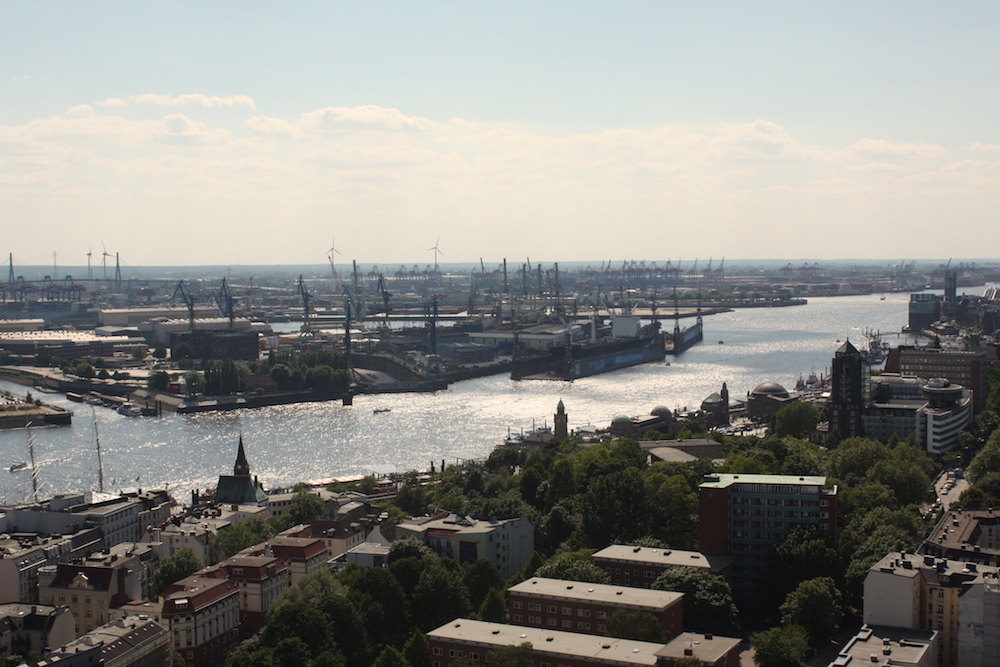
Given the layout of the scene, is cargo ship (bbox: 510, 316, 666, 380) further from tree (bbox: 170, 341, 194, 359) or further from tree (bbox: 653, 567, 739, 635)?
tree (bbox: 653, 567, 739, 635)

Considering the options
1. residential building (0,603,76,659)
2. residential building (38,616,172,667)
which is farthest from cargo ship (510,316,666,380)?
residential building (38,616,172,667)

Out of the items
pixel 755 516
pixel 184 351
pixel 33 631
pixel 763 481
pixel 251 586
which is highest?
pixel 763 481

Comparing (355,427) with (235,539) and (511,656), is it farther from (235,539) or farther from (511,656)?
(511,656)

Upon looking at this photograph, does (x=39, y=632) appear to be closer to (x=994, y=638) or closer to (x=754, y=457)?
(x=994, y=638)

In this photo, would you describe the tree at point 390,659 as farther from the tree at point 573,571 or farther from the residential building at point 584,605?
the tree at point 573,571

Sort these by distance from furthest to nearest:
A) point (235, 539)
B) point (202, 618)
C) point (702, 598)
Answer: point (235, 539), point (202, 618), point (702, 598)

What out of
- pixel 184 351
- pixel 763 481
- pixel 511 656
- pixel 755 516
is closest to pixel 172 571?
pixel 511 656
